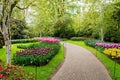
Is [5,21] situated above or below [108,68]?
above

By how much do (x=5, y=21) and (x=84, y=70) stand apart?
5.27m

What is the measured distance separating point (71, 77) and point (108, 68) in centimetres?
351

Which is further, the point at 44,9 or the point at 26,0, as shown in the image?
the point at 44,9

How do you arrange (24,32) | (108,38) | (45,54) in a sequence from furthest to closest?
(24,32), (108,38), (45,54)

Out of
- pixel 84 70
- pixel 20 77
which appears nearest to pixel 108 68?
pixel 84 70

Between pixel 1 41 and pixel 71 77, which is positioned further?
pixel 1 41

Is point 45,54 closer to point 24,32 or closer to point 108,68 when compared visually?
point 108,68

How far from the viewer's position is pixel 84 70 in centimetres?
1317

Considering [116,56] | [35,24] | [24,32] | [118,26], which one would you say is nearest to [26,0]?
[116,56]

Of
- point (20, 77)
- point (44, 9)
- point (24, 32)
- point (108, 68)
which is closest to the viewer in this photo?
point (20, 77)

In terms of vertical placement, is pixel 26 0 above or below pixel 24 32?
above

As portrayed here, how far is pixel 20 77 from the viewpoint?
24.2ft

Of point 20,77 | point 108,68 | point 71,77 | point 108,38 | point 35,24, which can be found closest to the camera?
point 20,77

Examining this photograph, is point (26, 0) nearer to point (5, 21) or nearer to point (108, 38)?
point (5, 21)
